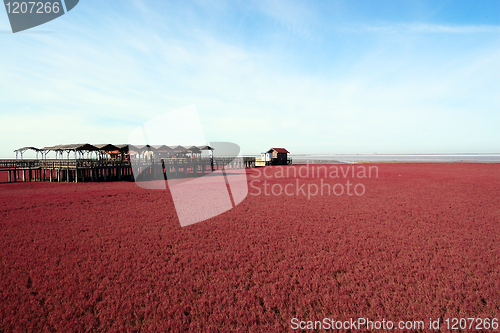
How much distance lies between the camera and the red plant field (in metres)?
4.48

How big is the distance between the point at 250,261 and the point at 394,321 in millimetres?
3396

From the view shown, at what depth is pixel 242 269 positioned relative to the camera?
20.1 ft

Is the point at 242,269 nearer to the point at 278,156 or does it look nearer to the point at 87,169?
the point at 87,169

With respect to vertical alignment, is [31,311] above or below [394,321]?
above

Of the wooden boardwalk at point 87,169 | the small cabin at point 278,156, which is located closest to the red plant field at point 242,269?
the wooden boardwalk at point 87,169

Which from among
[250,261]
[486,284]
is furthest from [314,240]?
[486,284]

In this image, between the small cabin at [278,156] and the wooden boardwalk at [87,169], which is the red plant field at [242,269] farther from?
the small cabin at [278,156]

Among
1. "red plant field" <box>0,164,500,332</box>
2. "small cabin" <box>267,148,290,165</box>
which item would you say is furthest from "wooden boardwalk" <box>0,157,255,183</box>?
"small cabin" <box>267,148,290,165</box>

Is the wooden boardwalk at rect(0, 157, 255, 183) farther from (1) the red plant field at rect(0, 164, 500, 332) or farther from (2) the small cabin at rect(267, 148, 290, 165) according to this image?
(2) the small cabin at rect(267, 148, 290, 165)

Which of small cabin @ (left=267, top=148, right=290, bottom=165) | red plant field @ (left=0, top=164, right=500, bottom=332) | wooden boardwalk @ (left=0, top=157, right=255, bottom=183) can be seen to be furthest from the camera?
small cabin @ (left=267, top=148, right=290, bottom=165)

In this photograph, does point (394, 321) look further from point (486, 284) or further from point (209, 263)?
point (209, 263)

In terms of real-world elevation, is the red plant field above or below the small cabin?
below

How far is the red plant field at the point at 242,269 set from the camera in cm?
448

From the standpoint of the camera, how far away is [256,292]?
16.9 ft
